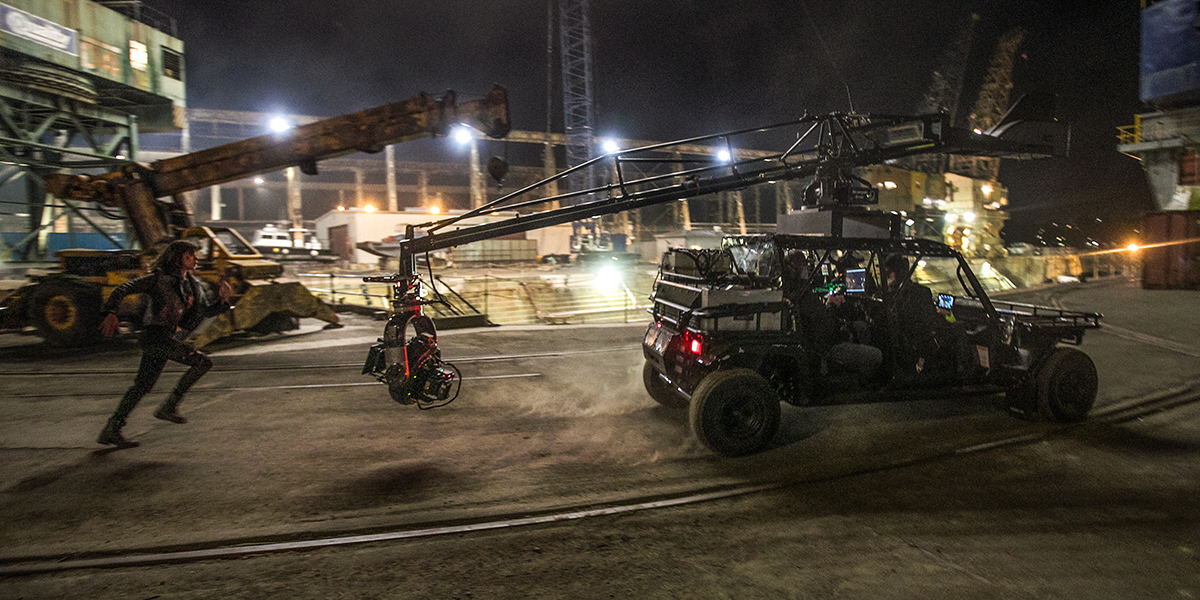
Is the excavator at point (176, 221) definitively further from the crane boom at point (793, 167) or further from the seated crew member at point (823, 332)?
the seated crew member at point (823, 332)

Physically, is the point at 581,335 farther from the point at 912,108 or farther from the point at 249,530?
the point at 912,108

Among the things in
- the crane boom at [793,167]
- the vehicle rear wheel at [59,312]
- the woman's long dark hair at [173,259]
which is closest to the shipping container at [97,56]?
the vehicle rear wheel at [59,312]

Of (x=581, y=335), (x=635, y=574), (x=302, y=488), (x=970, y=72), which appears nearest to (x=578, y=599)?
(x=635, y=574)

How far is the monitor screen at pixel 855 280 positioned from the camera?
645 centimetres

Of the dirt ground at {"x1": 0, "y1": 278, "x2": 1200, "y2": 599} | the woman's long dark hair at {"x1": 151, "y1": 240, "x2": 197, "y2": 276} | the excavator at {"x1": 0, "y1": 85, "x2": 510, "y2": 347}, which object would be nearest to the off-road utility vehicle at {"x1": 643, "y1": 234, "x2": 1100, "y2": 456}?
the dirt ground at {"x1": 0, "y1": 278, "x2": 1200, "y2": 599}

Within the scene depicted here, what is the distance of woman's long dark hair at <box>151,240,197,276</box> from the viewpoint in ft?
17.4

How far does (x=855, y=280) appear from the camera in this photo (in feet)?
21.5

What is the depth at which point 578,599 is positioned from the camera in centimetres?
305

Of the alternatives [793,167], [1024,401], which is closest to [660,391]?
[793,167]

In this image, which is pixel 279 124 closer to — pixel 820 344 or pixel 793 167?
pixel 793 167

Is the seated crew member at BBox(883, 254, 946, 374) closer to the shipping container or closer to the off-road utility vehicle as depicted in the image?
the off-road utility vehicle

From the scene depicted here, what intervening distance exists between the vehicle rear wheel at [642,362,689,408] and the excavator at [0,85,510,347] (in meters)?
5.80

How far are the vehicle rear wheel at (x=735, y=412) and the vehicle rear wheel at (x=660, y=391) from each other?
5.11 ft

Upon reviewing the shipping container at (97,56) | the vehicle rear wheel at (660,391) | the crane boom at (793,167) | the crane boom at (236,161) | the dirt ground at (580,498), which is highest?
the shipping container at (97,56)
